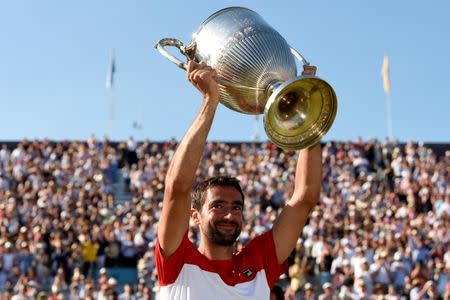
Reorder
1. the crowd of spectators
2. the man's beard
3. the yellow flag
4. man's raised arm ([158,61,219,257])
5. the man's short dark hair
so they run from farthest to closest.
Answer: the yellow flag → the crowd of spectators → the man's short dark hair → the man's beard → man's raised arm ([158,61,219,257])

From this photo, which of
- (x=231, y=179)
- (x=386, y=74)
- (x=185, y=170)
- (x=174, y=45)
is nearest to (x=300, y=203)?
(x=231, y=179)

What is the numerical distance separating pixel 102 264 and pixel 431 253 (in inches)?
225

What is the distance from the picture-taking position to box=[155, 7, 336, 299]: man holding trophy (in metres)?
3.25

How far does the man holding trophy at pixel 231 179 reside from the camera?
325 cm

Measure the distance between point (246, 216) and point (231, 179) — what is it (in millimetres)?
11408

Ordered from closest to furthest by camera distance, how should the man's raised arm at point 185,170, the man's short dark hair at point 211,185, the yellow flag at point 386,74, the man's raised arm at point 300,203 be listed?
the man's raised arm at point 185,170, the man's short dark hair at point 211,185, the man's raised arm at point 300,203, the yellow flag at point 386,74

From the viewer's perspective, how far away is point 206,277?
333 centimetres

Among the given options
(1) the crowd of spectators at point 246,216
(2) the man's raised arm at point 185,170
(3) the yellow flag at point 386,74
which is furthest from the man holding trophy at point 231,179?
(3) the yellow flag at point 386,74

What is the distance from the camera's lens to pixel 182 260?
3312 millimetres

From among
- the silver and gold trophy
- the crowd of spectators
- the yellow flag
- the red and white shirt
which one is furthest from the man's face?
the yellow flag

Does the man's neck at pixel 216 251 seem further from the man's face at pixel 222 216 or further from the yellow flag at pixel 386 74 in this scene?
the yellow flag at pixel 386 74

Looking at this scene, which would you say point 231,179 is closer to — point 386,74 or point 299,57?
point 299,57

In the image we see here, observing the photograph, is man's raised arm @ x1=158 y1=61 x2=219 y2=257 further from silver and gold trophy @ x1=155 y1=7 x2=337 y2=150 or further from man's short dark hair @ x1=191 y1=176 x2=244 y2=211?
man's short dark hair @ x1=191 y1=176 x2=244 y2=211

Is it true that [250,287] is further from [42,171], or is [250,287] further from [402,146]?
[402,146]
